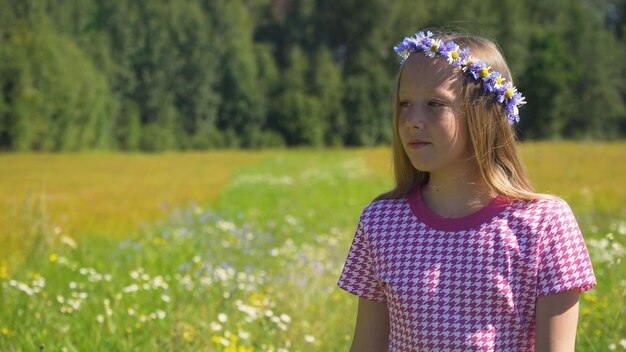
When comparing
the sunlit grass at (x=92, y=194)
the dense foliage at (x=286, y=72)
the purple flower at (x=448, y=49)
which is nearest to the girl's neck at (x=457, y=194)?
the purple flower at (x=448, y=49)

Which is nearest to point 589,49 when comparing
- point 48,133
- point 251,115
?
point 251,115

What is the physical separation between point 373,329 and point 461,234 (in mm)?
370

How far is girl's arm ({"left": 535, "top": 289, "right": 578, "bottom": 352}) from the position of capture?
151cm

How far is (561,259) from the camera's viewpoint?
Result: 1508 mm

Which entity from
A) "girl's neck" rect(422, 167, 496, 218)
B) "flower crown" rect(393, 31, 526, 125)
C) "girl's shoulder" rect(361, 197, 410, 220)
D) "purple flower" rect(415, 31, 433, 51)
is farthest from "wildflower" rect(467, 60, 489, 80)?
"girl's shoulder" rect(361, 197, 410, 220)

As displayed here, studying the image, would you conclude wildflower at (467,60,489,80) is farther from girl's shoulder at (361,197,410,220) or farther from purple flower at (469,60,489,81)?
girl's shoulder at (361,197,410,220)

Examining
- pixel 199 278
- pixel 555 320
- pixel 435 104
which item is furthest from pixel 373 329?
pixel 199 278

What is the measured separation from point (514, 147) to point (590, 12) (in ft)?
177

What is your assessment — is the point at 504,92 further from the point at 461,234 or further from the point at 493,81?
the point at 461,234

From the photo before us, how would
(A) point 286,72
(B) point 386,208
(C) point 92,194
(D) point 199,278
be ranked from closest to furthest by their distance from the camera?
(B) point 386,208 → (D) point 199,278 → (C) point 92,194 → (A) point 286,72

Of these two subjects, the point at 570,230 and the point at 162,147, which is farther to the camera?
the point at 162,147

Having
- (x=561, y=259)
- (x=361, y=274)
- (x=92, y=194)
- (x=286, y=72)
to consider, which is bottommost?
(x=92, y=194)

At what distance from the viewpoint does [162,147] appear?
4556cm

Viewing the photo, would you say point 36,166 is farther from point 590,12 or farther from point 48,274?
point 590,12
